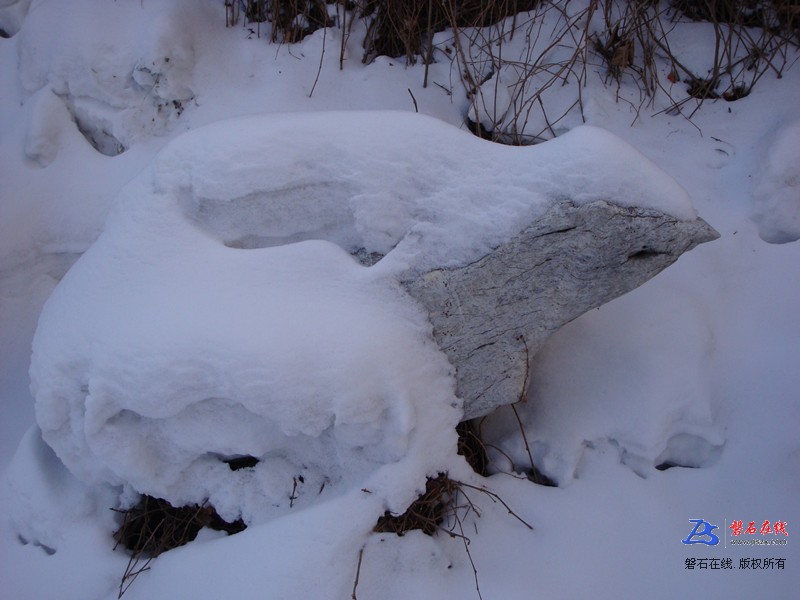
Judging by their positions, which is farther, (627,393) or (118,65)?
(118,65)

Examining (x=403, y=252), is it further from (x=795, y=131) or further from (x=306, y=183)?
(x=795, y=131)

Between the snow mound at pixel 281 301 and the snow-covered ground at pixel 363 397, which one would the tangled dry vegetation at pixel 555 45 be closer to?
the snow-covered ground at pixel 363 397

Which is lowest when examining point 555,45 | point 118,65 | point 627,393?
point 627,393

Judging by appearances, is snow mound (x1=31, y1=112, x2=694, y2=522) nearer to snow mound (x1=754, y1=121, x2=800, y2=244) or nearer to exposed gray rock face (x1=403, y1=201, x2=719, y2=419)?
exposed gray rock face (x1=403, y1=201, x2=719, y2=419)

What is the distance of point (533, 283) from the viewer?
152 centimetres

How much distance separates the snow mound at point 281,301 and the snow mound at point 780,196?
2.57 ft

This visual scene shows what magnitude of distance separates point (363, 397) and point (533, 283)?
1.60ft

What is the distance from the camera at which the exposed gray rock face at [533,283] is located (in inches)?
55.4

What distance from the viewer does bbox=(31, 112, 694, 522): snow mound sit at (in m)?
1.42

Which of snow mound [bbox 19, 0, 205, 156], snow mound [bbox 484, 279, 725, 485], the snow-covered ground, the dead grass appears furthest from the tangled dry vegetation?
the dead grass

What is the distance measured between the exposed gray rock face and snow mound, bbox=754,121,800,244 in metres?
0.75

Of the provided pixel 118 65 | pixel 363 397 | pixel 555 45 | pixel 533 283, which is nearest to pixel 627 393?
pixel 533 283

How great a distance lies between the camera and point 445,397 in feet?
5.22

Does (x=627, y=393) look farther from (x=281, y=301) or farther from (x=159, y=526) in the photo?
(x=159, y=526)
